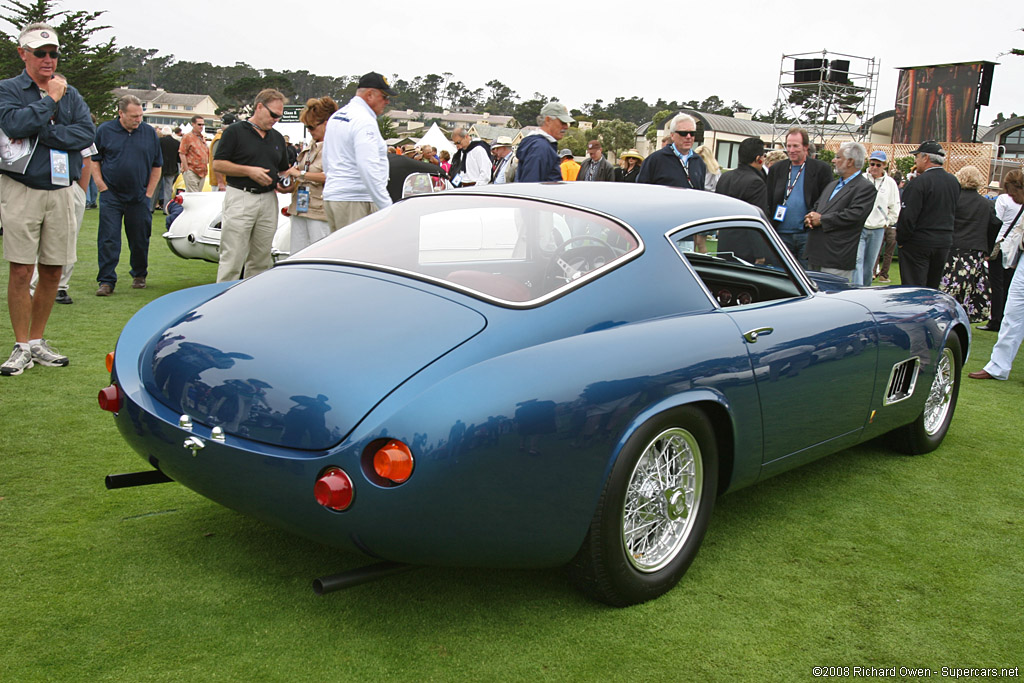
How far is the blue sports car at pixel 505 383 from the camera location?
2279 mm

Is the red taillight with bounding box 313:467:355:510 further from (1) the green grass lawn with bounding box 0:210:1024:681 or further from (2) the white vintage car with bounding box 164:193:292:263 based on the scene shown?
(2) the white vintage car with bounding box 164:193:292:263

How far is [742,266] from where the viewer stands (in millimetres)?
4031

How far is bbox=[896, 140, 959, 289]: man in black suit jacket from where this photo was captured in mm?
7895

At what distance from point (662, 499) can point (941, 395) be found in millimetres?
2759

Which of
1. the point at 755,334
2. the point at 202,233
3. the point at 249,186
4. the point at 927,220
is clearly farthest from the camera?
the point at 202,233

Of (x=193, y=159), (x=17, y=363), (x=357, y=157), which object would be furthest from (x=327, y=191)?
(x=193, y=159)

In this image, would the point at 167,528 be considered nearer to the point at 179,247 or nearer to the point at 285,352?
the point at 285,352

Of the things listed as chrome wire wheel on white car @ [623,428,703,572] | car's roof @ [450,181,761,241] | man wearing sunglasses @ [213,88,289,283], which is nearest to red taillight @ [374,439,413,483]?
chrome wire wheel on white car @ [623,428,703,572]

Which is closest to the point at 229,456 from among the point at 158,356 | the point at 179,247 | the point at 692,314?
the point at 158,356

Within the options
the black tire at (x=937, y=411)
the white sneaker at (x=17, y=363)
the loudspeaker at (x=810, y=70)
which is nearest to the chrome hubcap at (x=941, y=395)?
the black tire at (x=937, y=411)

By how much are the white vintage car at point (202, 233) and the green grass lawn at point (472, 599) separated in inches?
185

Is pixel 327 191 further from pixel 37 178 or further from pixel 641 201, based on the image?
pixel 641 201

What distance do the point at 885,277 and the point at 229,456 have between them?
1327cm

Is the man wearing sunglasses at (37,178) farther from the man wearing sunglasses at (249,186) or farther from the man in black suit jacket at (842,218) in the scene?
the man in black suit jacket at (842,218)
